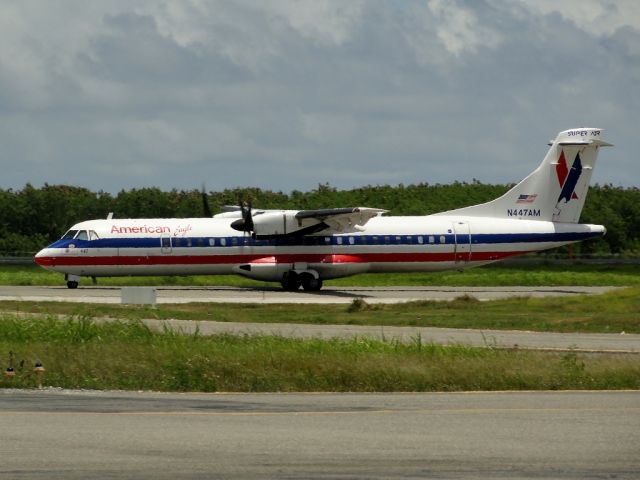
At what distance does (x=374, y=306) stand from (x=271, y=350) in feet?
59.0

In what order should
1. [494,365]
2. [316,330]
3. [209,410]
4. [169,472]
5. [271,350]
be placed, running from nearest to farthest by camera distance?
[169,472], [209,410], [494,365], [271,350], [316,330]

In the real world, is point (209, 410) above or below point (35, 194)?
below

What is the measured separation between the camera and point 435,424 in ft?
50.6

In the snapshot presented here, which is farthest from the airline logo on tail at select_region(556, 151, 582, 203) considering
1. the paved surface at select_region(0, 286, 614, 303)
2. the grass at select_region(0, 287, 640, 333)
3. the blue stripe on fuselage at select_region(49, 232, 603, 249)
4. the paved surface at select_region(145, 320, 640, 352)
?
the paved surface at select_region(145, 320, 640, 352)

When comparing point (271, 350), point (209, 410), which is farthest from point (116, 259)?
point (209, 410)

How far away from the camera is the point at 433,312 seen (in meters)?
39.4

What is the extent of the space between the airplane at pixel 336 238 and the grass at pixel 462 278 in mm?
5492

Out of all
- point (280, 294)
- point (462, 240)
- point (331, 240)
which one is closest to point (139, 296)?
point (280, 294)

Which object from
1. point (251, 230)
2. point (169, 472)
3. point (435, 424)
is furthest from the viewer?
point (251, 230)

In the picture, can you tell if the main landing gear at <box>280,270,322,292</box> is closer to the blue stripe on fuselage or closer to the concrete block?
the blue stripe on fuselage

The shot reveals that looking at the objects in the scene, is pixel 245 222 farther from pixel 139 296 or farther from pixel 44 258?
pixel 139 296

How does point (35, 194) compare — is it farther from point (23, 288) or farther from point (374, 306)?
point (374, 306)

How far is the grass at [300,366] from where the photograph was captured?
20.5m

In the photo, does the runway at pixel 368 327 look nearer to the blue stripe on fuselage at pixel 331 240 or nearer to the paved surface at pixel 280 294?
the paved surface at pixel 280 294
